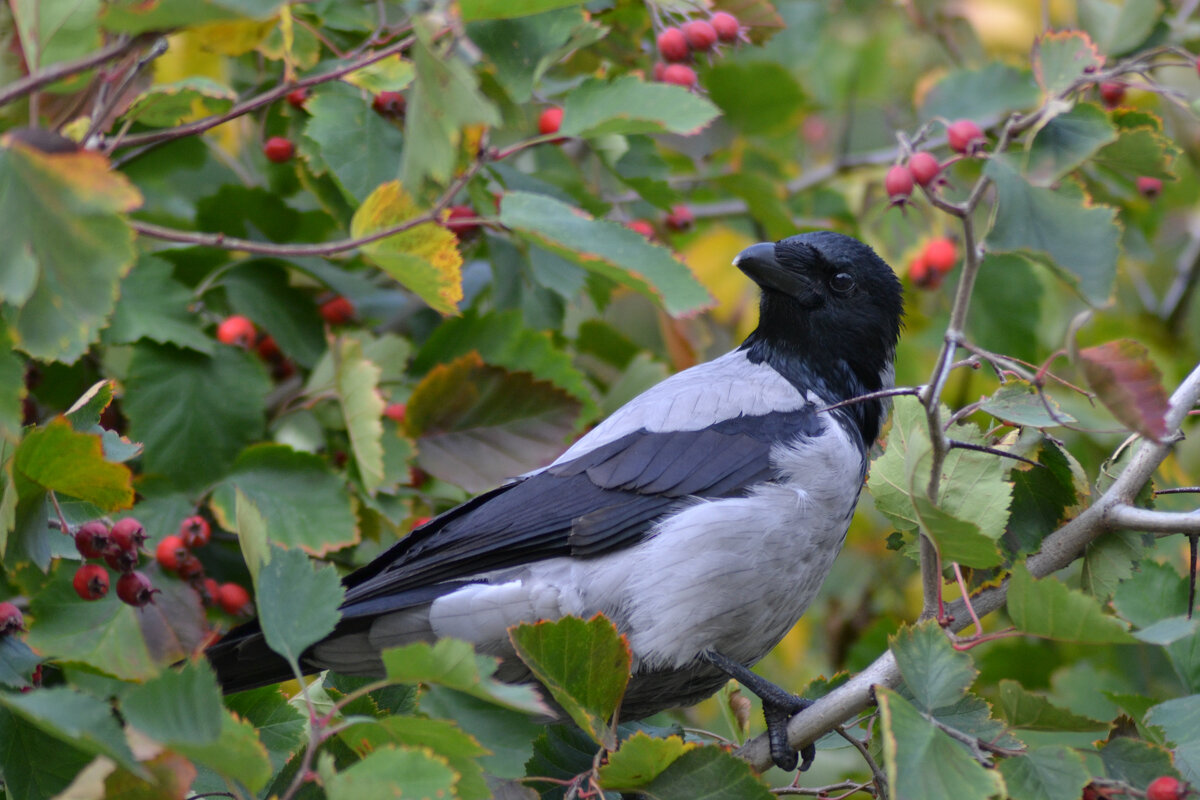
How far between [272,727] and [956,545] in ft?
4.87

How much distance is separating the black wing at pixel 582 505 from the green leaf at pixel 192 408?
549mm

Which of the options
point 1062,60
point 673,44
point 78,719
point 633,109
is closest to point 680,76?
point 673,44

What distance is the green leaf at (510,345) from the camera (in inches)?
140

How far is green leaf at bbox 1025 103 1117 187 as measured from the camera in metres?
2.66

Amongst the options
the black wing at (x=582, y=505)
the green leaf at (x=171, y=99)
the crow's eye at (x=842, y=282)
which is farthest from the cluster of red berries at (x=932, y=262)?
the green leaf at (x=171, y=99)

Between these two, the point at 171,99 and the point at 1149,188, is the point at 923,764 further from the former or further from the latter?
the point at 1149,188

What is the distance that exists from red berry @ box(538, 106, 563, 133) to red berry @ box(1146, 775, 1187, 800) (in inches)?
94.2

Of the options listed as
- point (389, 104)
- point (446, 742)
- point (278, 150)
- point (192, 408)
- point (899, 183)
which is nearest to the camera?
point (446, 742)

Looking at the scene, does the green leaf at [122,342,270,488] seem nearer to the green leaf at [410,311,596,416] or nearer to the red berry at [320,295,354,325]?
the red berry at [320,295,354,325]

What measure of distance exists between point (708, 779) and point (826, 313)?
1953 millimetres

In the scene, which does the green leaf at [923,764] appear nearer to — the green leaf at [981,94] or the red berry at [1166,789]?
the red berry at [1166,789]

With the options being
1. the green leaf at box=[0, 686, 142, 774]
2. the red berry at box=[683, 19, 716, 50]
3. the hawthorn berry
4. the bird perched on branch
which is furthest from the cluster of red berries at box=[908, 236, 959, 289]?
the green leaf at box=[0, 686, 142, 774]

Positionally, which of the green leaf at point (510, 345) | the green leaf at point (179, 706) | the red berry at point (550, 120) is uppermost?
the red berry at point (550, 120)

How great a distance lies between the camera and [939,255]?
4.24m
